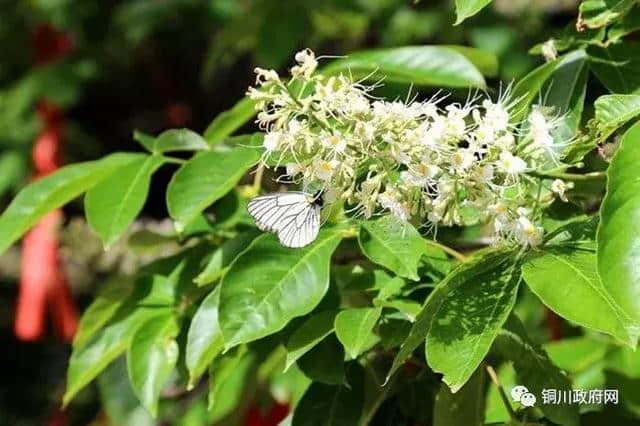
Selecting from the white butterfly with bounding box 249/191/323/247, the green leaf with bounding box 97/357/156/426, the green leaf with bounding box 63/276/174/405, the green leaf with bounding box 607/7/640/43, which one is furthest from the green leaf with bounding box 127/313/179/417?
the green leaf with bounding box 97/357/156/426

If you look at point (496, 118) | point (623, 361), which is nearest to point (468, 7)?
point (496, 118)

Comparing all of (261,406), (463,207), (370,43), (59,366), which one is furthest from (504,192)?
(59,366)

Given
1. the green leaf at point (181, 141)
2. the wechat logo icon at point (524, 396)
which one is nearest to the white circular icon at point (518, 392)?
the wechat logo icon at point (524, 396)

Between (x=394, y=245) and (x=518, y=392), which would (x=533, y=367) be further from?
(x=394, y=245)

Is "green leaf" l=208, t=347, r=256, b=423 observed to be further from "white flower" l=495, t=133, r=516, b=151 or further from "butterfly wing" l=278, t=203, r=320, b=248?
"white flower" l=495, t=133, r=516, b=151

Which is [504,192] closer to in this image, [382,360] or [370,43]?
[382,360]
